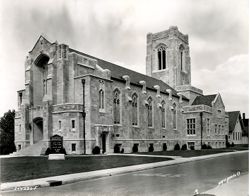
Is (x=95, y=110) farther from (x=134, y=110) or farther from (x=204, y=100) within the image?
(x=204, y=100)

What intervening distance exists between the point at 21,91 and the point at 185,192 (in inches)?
1367

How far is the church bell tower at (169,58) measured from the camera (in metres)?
59.3

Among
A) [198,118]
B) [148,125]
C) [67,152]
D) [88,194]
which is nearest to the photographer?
[88,194]

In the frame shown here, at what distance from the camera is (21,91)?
4262 cm

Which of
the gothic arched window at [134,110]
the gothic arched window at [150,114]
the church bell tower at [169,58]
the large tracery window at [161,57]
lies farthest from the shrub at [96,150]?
the large tracery window at [161,57]

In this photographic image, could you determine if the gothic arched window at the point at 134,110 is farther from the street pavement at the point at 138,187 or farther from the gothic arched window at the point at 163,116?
the street pavement at the point at 138,187

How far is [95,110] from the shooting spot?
3506cm

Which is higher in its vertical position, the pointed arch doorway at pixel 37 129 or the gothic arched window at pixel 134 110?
the gothic arched window at pixel 134 110

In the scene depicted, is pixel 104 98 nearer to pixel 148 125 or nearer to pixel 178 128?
pixel 148 125

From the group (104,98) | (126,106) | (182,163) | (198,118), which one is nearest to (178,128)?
(198,118)

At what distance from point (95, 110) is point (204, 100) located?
92.6 feet

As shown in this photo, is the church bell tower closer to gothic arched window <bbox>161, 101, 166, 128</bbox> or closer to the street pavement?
gothic arched window <bbox>161, 101, 166, 128</bbox>

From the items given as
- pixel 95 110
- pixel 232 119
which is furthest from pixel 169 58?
pixel 95 110

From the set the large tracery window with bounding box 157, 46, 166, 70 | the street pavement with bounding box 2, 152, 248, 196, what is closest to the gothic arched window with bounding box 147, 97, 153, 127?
the large tracery window with bounding box 157, 46, 166, 70
